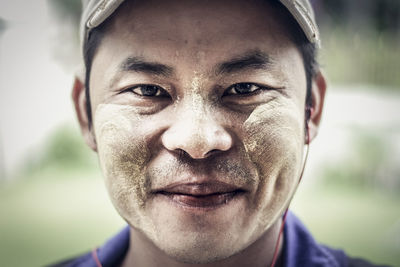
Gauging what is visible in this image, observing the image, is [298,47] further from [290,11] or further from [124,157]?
[124,157]

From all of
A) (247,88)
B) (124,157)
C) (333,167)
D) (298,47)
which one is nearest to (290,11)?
(298,47)

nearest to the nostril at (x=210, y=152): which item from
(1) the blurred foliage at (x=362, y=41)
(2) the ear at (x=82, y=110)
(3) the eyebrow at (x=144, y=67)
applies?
(3) the eyebrow at (x=144, y=67)

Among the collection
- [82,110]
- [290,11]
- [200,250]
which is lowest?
[200,250]

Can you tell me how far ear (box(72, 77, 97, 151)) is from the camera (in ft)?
4.40

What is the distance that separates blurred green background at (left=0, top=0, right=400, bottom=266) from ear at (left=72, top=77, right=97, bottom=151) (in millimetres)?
2021

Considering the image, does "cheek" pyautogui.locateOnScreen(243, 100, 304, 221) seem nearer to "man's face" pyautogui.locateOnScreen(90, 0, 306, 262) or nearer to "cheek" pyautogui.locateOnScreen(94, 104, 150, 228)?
"man's face" pyautogui.locateOnScreen(90, 0, 306, 262)

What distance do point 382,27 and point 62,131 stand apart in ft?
11.8

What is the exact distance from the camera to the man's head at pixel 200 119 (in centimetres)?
99

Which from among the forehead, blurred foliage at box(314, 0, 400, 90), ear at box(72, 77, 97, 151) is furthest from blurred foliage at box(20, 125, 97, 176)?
the forehead

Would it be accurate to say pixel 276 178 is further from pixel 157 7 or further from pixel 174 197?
pixel 157 7

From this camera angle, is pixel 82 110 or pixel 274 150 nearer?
pixel 274 150

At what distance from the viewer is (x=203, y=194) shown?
101cm

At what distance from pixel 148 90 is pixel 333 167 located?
11.0 feet

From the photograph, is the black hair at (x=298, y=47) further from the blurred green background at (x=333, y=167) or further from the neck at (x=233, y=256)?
the blurred green background at (x=333, y=167)
